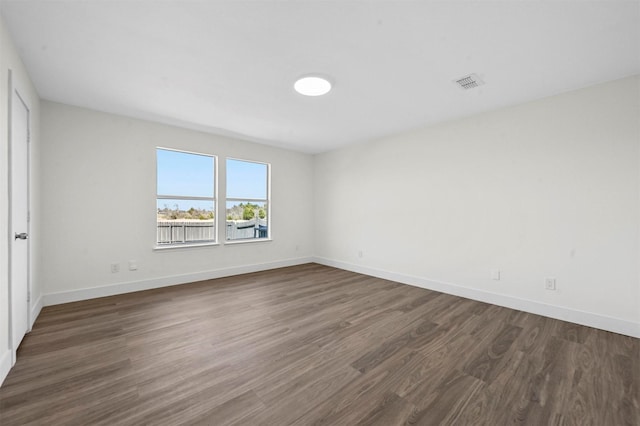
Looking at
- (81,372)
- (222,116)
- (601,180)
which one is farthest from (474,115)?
(81,372)

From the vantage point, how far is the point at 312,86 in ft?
9.16

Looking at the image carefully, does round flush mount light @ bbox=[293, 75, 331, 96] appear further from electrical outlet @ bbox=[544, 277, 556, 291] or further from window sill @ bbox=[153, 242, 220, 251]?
electrical outlet @ bbox=[544, 277, 556, 291]

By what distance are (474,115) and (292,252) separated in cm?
415

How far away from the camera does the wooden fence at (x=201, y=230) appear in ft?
13.8

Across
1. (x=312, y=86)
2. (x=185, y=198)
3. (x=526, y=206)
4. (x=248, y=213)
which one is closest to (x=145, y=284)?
(x=185, y=198)

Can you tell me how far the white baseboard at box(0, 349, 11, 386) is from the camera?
5.81ft

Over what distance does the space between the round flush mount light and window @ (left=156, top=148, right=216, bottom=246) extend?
2492 millimetres

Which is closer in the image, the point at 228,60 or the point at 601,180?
the point at 228,60

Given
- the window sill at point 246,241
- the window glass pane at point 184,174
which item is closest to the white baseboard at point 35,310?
the window glass pane at point 184,174

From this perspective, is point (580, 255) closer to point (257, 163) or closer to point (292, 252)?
point (292, 252)

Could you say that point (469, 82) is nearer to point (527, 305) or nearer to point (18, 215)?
point (527, 305)

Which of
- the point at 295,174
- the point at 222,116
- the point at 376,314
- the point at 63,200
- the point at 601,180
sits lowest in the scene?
the point at 376,314

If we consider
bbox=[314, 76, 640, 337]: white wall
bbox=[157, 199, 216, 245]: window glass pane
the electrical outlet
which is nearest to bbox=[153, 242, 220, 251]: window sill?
bbox=[157, 199, 216, 245]: window glass pane

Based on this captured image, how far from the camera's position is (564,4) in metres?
1.71
